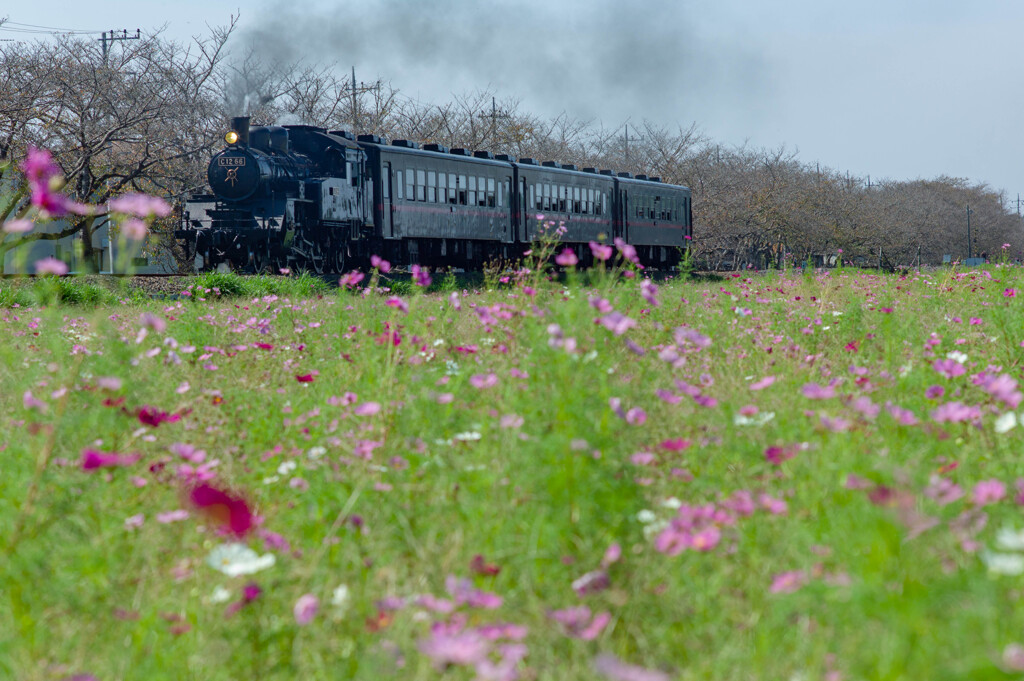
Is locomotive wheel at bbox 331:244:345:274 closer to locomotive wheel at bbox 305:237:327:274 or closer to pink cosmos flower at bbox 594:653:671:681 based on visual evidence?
locomotive wheel at bbox 305:237:327:274

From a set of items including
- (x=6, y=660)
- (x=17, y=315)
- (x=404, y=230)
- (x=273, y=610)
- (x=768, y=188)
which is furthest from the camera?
(x=768, y=188)

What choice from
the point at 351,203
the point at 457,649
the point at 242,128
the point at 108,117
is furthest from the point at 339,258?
the point at 457,649

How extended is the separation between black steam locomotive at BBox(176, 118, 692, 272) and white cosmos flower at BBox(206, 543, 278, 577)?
1221cm

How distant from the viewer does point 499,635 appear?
2.07 m

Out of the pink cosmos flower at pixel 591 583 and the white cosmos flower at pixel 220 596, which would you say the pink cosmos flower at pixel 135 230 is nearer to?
the white cosmos flower at pixel 220 596

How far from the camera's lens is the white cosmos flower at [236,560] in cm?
247

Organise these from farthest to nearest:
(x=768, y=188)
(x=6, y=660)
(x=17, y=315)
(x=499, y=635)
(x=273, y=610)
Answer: (x=768, y=188), (x=17, y=315), (x=273, y=610), (x=6, y=660), (x=499, y=635)

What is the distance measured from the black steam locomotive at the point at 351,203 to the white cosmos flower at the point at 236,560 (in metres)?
12.2

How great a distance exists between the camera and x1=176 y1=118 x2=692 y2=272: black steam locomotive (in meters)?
18.2

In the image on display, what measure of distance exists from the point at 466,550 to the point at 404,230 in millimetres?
17681

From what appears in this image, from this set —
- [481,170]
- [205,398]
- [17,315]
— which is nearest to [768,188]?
[481,170]

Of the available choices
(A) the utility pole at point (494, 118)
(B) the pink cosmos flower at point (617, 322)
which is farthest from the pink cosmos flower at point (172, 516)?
(A) the utility pole at point (494, 118)

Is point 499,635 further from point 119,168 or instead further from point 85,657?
point 119,168

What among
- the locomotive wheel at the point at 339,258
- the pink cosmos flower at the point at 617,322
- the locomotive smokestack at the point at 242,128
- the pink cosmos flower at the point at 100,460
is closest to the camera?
the pink cosmos flower at the point at 100,460
